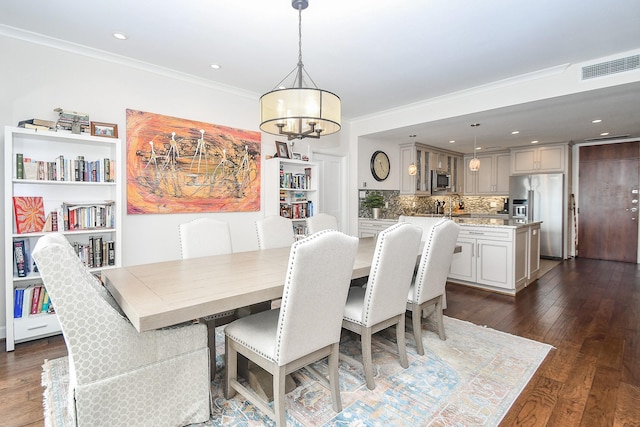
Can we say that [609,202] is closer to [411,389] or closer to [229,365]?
[411,389]

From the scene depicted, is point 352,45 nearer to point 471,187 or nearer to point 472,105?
point 472,105

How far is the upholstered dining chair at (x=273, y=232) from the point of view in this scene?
3133 millimetres

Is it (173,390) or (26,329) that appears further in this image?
(26,329)

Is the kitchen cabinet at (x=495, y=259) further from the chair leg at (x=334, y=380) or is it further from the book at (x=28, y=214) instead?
the book at (x=28, y=214)

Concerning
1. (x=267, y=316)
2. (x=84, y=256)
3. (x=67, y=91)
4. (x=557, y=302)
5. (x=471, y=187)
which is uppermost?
(x=67, y=91)

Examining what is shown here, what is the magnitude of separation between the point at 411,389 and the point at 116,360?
64.3 inches

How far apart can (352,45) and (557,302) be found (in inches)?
141

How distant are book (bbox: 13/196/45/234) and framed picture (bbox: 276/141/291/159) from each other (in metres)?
2.55

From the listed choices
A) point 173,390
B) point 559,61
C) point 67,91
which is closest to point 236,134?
point 67,91

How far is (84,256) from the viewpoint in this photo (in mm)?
2812

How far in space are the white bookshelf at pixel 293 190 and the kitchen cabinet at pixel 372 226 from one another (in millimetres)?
1116

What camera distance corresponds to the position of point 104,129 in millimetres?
2996

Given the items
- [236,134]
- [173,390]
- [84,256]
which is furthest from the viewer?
[236,134]

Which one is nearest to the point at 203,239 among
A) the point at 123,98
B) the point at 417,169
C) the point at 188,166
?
the point at 188,166
